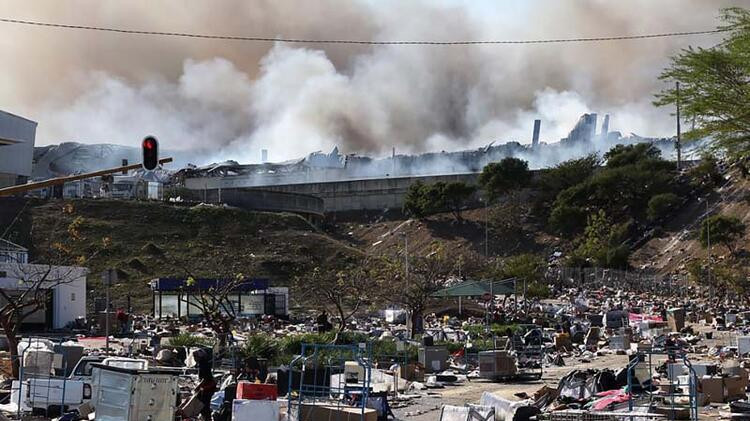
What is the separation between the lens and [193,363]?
84.0 feet

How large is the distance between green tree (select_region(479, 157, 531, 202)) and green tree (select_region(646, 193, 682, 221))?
1349cm

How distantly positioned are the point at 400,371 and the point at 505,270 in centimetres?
4184

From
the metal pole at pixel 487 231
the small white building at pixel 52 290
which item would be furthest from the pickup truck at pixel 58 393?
the metal pole at pixel 487 231

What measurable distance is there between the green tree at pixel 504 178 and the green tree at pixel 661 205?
44.3ft

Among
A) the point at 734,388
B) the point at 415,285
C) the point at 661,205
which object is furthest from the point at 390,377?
the point at 661,205

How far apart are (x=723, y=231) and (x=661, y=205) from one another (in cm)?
1383

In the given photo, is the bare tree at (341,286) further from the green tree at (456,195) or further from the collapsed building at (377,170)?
the collapsed building at (377,170)

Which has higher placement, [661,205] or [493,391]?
[661,205]

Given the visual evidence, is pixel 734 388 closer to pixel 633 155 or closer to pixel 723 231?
pixel 723 231

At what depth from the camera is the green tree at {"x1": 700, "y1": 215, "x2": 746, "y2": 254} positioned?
76.7 metres

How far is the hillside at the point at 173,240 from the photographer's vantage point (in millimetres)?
69562

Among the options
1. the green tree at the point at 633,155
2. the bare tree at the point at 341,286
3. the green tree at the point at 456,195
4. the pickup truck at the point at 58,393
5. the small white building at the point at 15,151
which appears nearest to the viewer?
the pickup truck at the point at 58,393

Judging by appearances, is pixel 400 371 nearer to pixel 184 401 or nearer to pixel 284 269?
pixel 184 401

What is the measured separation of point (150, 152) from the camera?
66.3 feet
